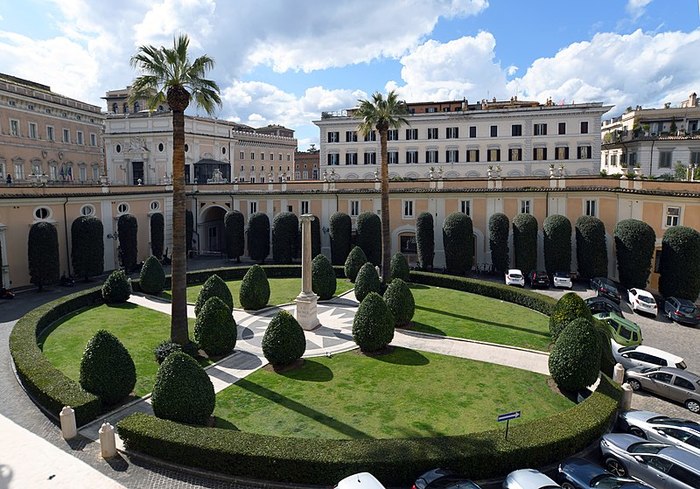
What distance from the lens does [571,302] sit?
21.5 meters

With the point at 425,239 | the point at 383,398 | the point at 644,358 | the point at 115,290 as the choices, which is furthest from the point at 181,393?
the point at 425,239

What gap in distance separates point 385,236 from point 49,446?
22.7 m

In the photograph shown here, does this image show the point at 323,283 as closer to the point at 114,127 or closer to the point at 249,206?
the point at 249,206

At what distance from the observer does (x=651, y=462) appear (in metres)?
13.0

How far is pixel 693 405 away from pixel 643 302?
12681 millimetres

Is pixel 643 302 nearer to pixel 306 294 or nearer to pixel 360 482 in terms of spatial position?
pixel 306 294

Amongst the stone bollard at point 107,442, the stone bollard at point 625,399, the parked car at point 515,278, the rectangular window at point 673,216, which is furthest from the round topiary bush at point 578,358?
the rectangular window at point 673,216

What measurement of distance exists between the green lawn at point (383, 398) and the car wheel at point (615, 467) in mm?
2673

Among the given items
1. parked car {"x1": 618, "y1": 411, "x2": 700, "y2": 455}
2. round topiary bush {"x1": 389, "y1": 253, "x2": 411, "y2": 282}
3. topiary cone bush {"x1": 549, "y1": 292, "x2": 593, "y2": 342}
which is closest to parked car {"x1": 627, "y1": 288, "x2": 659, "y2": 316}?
topiary cone bush {"x1": 549, "y1": 292, "x2": 593, "y2": 342}

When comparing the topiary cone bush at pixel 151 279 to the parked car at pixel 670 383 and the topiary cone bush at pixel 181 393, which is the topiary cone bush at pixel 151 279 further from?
the parked car at pixel 670 383

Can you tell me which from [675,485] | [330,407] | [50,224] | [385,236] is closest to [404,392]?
[330,407]

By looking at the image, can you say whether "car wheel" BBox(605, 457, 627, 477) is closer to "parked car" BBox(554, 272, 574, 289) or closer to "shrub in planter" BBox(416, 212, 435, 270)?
"parked car" BBox(554, 272, 574, 289)

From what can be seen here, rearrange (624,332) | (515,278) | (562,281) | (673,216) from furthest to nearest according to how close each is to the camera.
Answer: (515,278) < (562,281) < (673,216) < (624,332)

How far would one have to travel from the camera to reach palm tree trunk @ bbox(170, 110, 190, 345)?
65.8ft
